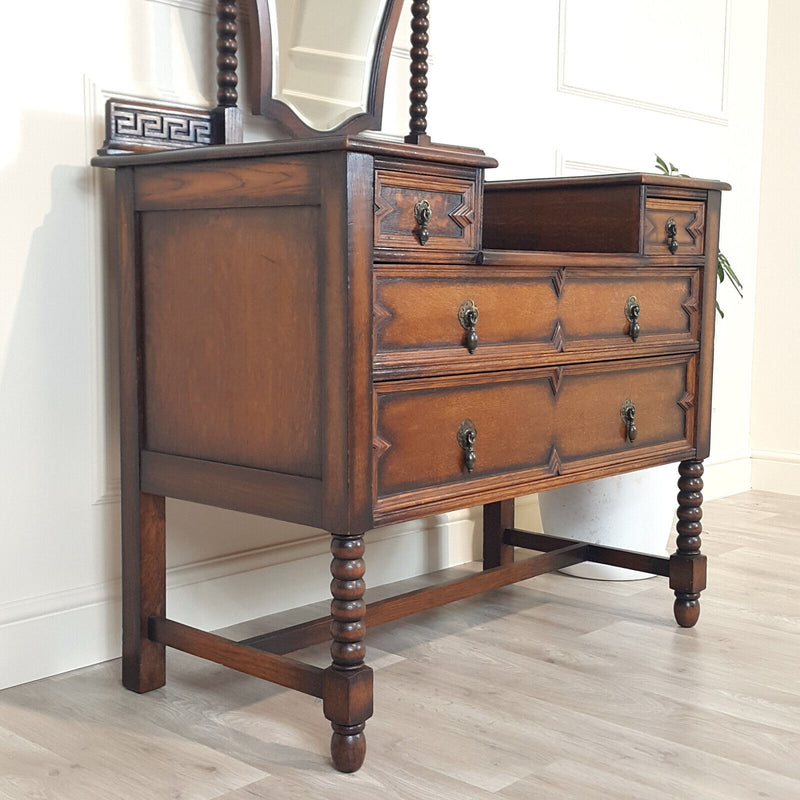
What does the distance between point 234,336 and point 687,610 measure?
1327mm

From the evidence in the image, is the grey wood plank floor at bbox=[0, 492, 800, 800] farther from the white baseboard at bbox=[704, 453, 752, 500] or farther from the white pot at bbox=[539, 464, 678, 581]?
the white baseboard at bbox=[704, 453, 752, 500]

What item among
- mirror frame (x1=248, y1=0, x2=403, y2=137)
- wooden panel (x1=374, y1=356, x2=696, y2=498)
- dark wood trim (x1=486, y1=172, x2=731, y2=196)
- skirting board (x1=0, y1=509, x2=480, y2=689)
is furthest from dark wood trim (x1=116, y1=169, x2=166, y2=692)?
dark wood trim (x1=486, y1=172, x2=731, y2=196)

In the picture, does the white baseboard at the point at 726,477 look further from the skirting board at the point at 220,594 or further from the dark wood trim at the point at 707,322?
the dark wood trim at the point at 707,322

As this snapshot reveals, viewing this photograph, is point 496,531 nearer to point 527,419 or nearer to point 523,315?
point 527,419

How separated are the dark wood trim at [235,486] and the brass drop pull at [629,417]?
2.84 feet

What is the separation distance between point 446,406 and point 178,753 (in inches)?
29.6

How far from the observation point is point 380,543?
9.73 feet

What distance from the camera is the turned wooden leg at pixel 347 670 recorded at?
1.85 meters

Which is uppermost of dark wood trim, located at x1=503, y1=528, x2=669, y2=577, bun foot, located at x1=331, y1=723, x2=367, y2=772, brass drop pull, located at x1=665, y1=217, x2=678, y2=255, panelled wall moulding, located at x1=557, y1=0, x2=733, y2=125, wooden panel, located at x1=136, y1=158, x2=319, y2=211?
panelled wall moulding, located at x1=557, y1=0, x2=733, y2=125

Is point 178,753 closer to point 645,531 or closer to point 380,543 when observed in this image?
point 380,543

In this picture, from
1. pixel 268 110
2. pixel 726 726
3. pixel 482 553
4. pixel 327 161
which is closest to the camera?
pixel 327 161

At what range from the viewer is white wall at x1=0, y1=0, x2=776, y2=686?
219 cm

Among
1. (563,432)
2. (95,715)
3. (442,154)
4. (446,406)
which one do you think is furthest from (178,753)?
(442,154)

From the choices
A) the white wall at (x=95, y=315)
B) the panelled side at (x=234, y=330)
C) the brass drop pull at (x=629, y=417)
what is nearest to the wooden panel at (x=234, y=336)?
the panelled side at (x=234, y=330)
